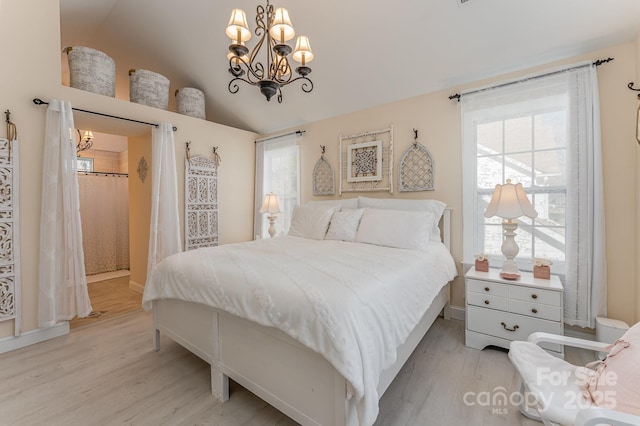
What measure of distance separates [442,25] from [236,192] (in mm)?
3288

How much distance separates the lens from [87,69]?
2775 millimetres

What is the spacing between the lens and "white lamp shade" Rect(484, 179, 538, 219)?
2.02 meters

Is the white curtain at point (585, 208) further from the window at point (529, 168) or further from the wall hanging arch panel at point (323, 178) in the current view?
the wall hanging arch panel at point (323, 178)

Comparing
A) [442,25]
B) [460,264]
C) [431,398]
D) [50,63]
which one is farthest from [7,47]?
[460,264]

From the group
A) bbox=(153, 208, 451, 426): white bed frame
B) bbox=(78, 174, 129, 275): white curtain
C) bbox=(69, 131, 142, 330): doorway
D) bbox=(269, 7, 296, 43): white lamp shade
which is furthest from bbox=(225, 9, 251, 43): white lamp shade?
bbox=(78, 174, 129, 275): white curtain

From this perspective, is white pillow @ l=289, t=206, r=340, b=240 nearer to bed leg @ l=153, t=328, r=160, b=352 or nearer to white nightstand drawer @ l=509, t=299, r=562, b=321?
bed leg @ l=153, t=328, r=160, b=352

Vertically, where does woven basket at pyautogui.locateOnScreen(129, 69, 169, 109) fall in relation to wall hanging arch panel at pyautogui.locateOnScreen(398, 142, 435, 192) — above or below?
above

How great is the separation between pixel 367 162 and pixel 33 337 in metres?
3.61

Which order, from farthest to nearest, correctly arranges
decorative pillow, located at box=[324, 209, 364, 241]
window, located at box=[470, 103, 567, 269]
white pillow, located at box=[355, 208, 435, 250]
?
decorative pillow, located at box=[324, 209, 364, 241]
white pillow, located at box=[355, 208, 435, 250]
window, located at box=[470, 103, 567, 269]

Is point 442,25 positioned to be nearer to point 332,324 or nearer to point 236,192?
point 332,324

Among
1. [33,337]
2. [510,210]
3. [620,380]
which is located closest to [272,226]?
[33,337]

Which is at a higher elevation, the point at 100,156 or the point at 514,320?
the point at 100,156

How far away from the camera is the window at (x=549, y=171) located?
6.68 ft

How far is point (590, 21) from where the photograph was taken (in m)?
1.96
